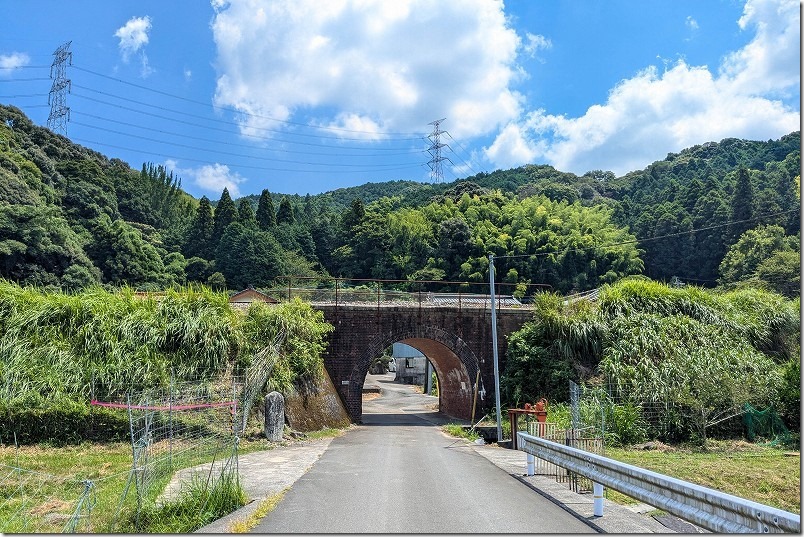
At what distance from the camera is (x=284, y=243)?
63.2 metres

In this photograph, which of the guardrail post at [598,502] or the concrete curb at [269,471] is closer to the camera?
the guardrail post at [598,502]

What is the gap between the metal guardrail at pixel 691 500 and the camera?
3580mm

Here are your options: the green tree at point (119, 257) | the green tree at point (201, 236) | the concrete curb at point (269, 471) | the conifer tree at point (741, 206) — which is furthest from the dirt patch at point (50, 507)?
the conifer tree at point (741, 206)

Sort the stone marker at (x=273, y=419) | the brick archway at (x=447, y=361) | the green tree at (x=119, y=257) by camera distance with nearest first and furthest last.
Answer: the stone marker at (x=273, y=419) < the brick archway at (x=447, y=361) < the green tree at (x=119, y=257)

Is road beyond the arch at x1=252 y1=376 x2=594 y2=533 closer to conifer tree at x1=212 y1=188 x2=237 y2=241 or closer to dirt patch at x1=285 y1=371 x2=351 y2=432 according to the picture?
dirt patch at x1=285 y1=371 x2=351 y2=432

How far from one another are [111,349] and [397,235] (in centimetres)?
4319

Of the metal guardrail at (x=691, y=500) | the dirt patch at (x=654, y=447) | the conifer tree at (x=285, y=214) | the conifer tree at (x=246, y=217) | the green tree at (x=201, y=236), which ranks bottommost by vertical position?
the dirt patch at (x=654, y=447)

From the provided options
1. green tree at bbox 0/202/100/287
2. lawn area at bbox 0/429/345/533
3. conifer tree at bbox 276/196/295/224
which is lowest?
lawn area at bbox 0/429/345/533

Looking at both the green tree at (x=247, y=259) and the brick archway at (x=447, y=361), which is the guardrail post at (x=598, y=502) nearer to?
the brick archway at (x=447, y=361)

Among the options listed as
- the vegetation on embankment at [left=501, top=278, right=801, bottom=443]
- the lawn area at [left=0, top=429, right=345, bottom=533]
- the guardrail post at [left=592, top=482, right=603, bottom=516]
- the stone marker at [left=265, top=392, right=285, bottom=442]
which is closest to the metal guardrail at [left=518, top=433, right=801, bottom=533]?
the guardrail post at [left=592, top=482, right=603, bottom=516]

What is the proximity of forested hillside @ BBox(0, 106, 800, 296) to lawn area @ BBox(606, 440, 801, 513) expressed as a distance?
1022 inches

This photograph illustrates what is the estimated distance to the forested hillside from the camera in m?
43.2

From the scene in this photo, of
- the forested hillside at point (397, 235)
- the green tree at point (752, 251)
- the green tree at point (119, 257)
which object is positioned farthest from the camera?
the green tree at point (119, 257)

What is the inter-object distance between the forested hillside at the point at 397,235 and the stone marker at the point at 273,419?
26.9 m
